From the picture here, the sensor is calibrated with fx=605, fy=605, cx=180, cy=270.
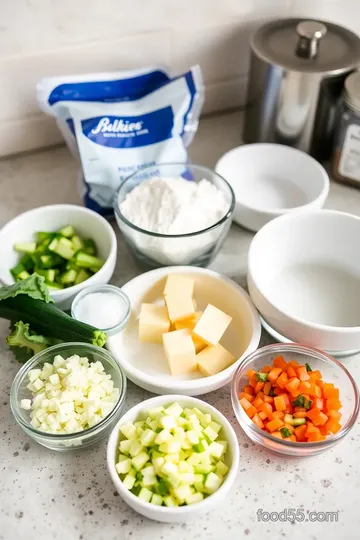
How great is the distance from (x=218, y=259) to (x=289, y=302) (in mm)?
158

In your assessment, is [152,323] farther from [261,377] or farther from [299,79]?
[299,79]

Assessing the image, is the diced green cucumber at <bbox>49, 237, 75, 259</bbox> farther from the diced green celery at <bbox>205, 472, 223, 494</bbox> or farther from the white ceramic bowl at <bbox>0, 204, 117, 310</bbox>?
the diced green celery at <bbox>205, 472, 223, 494</bbox>

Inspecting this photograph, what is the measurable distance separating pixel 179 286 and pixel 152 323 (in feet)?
0.24

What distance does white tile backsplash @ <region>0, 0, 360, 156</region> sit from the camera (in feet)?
3.46

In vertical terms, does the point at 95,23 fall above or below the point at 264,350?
above

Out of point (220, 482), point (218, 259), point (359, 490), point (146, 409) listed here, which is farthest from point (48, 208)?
point (359, 490)

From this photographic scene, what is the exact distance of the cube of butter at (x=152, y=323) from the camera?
0.91m

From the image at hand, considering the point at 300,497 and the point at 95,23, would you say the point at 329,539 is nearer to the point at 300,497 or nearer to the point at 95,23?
the point at 300,497

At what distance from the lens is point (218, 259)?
1.07m

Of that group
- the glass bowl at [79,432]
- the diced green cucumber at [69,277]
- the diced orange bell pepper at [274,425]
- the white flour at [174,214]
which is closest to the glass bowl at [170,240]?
the white flour at [174,214]

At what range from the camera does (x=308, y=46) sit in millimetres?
1108

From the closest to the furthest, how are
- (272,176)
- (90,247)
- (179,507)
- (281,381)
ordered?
(179,507) < (281,381) < (90,247) < (272,176)

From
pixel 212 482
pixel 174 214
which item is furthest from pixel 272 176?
pixel 212 482

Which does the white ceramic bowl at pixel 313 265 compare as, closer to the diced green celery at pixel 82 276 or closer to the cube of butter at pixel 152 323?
the cube of butter at pixel 152 323
